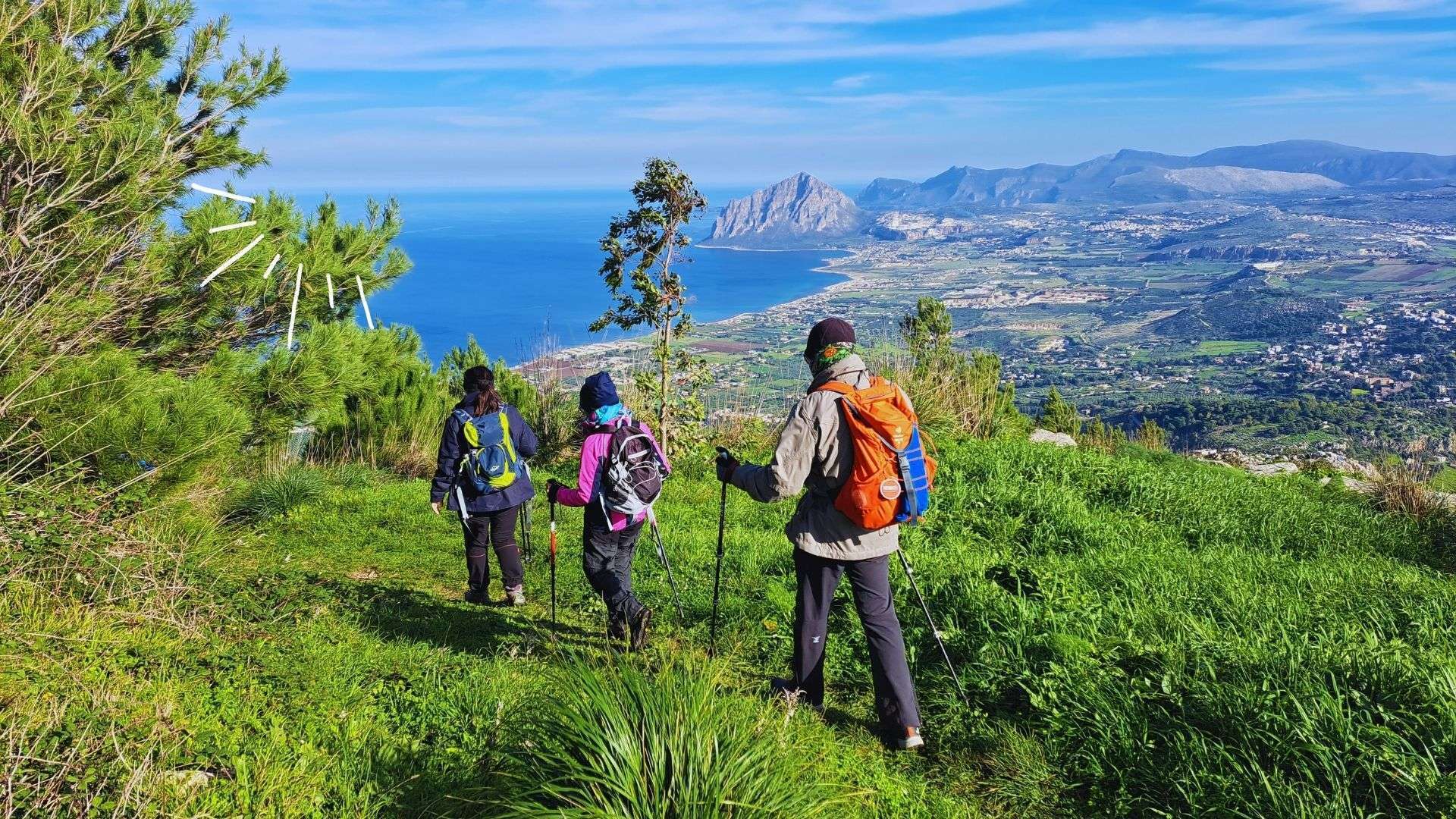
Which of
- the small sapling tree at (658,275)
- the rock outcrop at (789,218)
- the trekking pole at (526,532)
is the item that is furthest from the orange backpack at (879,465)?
the rock outcrop at (789,218)

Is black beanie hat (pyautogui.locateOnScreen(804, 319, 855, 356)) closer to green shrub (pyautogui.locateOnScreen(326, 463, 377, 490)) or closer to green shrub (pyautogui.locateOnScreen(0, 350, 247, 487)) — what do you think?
green shrub (pyautogui.locateOnScreen(0, 350, 247, 487))

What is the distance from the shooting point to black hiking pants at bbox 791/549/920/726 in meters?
3.99

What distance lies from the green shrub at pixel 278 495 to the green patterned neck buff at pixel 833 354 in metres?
7.07

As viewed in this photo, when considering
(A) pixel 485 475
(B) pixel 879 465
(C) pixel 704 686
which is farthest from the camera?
(A) pixel 485 475

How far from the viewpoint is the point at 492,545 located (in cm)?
620

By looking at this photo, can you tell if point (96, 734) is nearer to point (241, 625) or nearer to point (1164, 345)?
point (241, 625)

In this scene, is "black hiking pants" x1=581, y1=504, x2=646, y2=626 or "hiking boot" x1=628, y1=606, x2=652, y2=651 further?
"black hiking pants" x1=581, y1=504, x2=646, y2=626

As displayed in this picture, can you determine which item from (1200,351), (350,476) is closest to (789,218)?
(1200,351)

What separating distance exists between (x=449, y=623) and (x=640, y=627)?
170cm

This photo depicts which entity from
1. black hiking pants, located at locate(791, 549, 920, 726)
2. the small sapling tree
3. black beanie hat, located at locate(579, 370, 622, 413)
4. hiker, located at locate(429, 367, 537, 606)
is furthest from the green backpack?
the small sapling tree

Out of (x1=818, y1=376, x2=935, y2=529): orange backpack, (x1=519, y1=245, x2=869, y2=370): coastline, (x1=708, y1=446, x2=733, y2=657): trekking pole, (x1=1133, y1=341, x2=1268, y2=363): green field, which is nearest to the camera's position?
(x1=818, y1=376, x2=935, y2=529): orange backpack

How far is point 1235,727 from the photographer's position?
3492 millimetres

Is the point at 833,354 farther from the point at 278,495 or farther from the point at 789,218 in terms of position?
the point at 789,218

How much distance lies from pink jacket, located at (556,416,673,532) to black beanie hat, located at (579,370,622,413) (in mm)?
125
